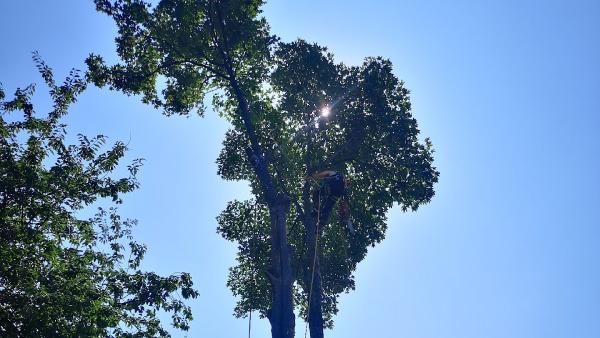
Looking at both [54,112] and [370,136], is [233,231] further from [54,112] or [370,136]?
[54,112]

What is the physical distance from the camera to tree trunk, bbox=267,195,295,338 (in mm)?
15016

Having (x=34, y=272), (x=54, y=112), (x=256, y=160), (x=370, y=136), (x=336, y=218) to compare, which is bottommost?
(x=34, y=272)

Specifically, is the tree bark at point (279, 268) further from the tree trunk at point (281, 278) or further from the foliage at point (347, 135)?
the foliage at point (347, 135)

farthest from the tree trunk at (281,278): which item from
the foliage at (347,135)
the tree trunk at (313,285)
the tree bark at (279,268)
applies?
the foliage at (347,135)

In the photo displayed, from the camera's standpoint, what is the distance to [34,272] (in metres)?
9.59

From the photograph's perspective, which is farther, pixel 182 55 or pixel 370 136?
pixel 370 136

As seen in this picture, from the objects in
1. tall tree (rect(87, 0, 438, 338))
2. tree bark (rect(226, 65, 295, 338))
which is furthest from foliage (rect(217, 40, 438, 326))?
tree bark (rect(226, 65, 295, 338))

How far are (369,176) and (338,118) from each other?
2.98 meters

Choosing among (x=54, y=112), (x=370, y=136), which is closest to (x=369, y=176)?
(x=370, y=136)

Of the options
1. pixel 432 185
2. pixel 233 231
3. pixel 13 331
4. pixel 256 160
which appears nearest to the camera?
pixel 13 331

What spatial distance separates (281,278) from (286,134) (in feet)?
24.8

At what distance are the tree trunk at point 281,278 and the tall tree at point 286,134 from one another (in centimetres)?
3

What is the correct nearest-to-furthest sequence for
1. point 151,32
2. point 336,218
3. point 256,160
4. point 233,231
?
point 256,160, point 151,32, point 336,218, point 233,231

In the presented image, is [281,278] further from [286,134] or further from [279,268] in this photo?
[286,134]
